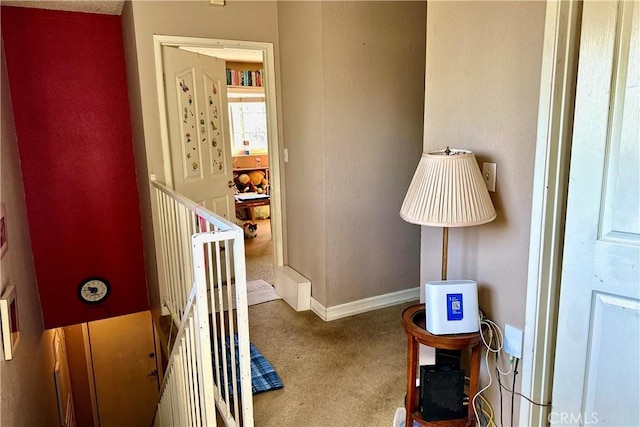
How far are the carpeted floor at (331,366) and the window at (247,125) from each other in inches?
150

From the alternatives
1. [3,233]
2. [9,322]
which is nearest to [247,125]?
[3,233]

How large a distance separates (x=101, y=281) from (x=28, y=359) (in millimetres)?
958

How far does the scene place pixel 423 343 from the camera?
5.45 ft

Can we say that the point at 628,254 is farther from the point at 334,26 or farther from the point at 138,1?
the point at 138,1

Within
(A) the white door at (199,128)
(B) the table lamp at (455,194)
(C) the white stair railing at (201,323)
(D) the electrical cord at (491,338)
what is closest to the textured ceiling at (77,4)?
(A) the white door at (199,128)

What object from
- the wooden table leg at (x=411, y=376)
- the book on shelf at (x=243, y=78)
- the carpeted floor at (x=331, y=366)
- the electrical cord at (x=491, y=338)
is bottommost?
the carpeted floor at (x=331, y=366)

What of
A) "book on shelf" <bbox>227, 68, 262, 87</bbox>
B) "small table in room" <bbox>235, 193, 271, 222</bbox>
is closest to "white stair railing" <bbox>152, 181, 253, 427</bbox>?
"small table in room" <bbox>235, 193, 271, 222</bbox>

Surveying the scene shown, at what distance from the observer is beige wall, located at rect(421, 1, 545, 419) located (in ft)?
4.96

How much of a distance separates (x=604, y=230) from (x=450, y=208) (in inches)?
19.0

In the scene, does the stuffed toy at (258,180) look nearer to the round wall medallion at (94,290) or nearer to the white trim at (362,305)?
the round wall medallion at (94,290)

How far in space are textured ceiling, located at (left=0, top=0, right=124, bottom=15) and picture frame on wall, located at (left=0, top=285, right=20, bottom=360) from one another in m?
1.94

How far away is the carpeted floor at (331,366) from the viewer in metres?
2.03

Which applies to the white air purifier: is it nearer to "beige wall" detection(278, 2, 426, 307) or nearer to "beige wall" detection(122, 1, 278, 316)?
"beige wall" detection(278, 2, 426, 307)

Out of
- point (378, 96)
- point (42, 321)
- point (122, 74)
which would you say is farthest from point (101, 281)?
point (378, 96)
